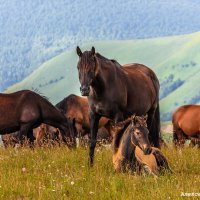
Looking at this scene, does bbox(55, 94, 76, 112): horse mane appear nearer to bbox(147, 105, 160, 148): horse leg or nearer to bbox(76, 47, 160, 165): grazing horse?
bbox(147, 105, 160, 148): horse leg

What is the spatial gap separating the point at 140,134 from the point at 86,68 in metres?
1.79

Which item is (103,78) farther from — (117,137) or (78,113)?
(78,113)

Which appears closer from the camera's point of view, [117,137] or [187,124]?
[117,137]

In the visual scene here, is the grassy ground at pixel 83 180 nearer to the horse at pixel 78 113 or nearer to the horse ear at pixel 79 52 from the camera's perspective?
the horse ear at pixel 79 52

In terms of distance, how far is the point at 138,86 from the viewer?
1352 centimetres

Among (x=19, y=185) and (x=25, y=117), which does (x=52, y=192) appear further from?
(x=25, y=117)

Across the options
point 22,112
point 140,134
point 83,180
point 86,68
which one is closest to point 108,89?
point 86,68

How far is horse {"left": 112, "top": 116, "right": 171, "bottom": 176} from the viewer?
10522 millimetres

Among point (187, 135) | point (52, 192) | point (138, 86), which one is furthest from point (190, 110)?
point (52, 192)

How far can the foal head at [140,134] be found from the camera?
1022cm

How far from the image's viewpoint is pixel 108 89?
40.0 ft

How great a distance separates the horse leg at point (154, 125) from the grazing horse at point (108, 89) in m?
1.39

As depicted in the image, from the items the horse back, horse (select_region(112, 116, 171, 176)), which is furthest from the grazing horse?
the horse back

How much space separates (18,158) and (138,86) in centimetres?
306
